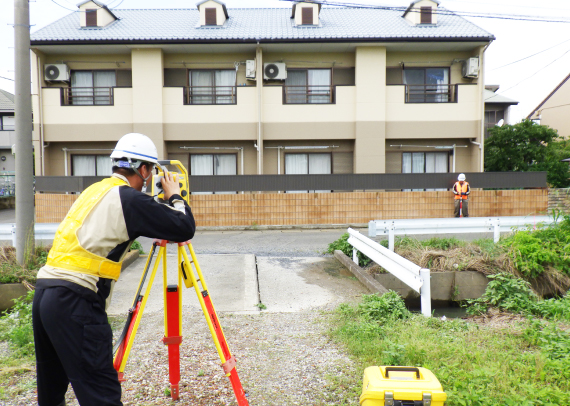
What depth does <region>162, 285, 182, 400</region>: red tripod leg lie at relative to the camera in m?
3.00

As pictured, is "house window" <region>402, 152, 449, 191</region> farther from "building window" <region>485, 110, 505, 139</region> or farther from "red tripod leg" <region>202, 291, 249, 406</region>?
"building window" <region>485, 110, 505, 139</region>

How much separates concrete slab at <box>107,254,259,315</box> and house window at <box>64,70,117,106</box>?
35.8 ft

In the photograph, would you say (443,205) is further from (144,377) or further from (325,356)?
(144,377)

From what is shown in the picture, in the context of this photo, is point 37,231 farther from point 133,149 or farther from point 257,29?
point 257,29

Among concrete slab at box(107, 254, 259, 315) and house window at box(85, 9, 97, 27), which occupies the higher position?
house window at box(85, 9, 97, 27)

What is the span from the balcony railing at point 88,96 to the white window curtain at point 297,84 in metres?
6.91

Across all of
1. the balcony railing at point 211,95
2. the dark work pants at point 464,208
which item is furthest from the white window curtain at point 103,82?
the dark work pants at point 464,208

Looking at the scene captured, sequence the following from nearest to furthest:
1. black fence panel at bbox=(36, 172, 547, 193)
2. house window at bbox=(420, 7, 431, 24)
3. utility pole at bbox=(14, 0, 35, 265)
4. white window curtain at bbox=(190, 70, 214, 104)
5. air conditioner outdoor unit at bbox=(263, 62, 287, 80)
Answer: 1. utility pole at bbox=(14, 0, 35, 265)
2. black fence panel at bbox=(36, 172, 547, 193)
3. air conditioner outdoor unit at bbox=(263, 62, 287, 80)
4. white window curtain at bbox=(190, 70, 214, 104)
5. house window at bbox=(420, 7, 431, 24)

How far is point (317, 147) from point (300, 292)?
11.0 meters

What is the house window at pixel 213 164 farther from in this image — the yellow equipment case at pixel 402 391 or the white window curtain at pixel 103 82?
the yellow equipment case at pixel 402 391

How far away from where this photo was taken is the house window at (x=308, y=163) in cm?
1656

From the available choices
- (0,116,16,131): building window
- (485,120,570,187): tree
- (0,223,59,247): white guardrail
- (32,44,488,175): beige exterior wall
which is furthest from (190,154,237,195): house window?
(0,116,16,131): building window

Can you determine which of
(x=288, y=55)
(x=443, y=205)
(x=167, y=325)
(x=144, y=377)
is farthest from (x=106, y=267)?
(x=288, y=55)

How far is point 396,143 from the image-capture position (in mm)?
16562
